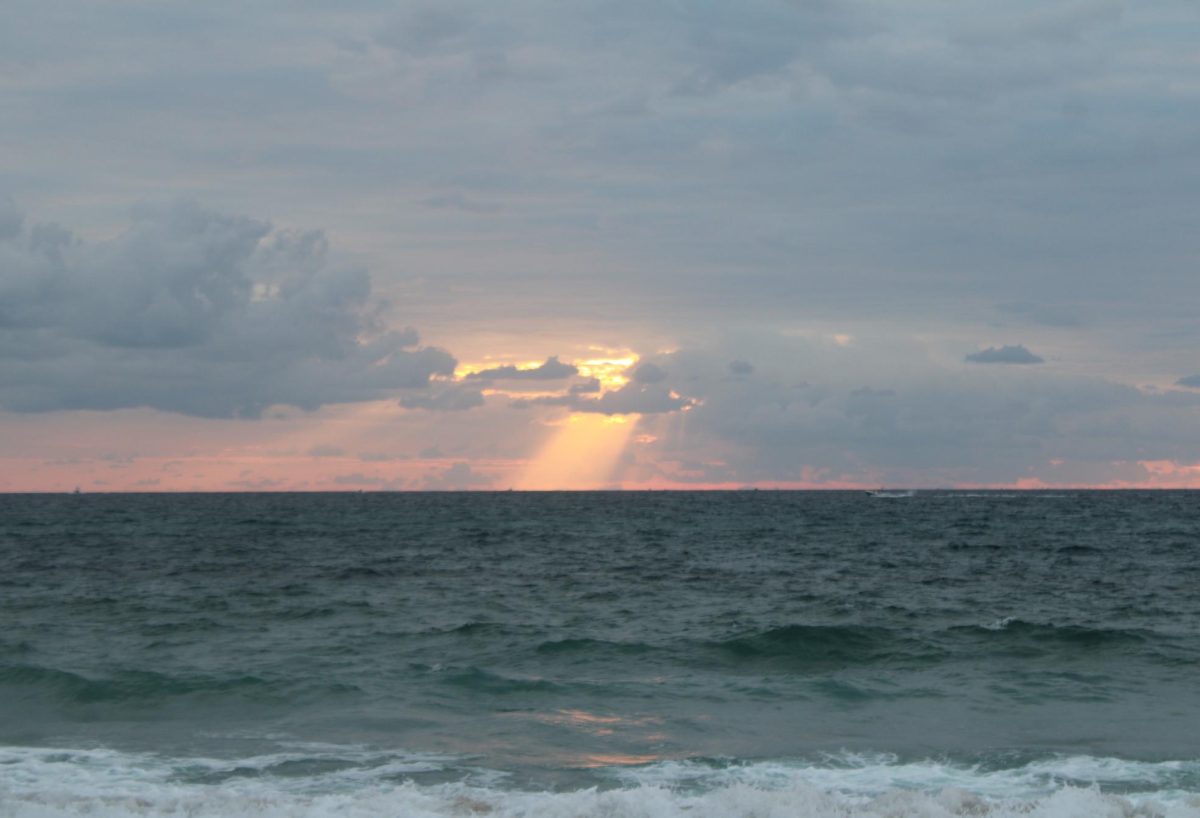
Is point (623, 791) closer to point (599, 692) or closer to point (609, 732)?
point (609, 732)

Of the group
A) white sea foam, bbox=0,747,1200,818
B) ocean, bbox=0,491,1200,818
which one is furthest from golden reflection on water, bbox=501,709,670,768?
white sea foam, bbox=0,747,1200,818

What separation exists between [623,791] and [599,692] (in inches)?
333

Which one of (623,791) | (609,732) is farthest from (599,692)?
(623,791)

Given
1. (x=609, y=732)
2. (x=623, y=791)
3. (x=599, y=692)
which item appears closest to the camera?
(x=623, y=791)

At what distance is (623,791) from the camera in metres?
17.2

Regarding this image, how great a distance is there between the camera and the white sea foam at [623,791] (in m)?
16.6

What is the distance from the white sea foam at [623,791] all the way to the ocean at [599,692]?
66 mm

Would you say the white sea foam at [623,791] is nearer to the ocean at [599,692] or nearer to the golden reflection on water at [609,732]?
the ocean at [599,692]

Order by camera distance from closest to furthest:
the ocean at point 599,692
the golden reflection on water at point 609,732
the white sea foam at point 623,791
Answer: the white sea foam at point 623,791 → the ocean at point 599,692 → the golden reflection on water at point 609,732

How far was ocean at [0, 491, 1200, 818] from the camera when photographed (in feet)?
58.6

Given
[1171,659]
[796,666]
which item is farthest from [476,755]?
[1171,659]

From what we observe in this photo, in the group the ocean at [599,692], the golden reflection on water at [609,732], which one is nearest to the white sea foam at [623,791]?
the ocean at [599,692]

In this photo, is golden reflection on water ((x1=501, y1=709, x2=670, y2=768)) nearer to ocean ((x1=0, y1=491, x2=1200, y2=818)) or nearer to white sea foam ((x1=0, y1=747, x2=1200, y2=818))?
ocean ((x1=0, y1=491, x2=1200, y2=818))

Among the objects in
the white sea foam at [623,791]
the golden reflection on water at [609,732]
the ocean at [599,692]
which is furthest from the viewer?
the golden reflection on water at [609,732]
